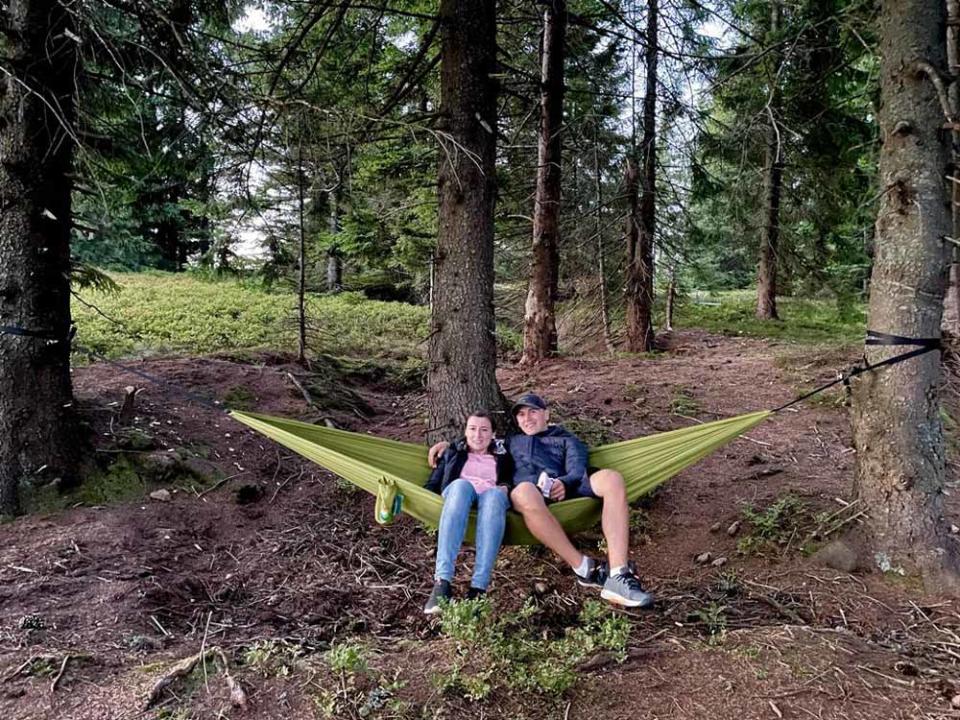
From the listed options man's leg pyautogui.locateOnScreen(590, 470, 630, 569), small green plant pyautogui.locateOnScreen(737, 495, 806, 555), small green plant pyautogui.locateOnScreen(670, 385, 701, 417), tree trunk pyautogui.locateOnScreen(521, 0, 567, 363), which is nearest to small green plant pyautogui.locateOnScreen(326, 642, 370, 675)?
man's leg pyautogui.locateOnScreen(590, 470, 630, 569)

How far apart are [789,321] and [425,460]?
897 centimetres

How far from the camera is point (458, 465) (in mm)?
2773

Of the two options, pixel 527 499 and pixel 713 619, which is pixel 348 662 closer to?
pixel 527 499

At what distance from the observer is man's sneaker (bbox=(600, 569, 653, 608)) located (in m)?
2.19

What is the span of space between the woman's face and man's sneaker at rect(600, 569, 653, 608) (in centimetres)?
80

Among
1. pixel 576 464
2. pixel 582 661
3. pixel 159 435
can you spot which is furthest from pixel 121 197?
pixel 582 661

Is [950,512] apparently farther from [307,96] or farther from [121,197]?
[121,197]

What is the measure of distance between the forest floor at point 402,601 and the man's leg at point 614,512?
0.75 feet

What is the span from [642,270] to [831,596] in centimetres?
531

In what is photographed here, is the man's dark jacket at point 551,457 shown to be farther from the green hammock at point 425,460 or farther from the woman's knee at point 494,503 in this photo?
the woman's knee at point 494,503

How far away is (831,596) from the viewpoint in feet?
7.58

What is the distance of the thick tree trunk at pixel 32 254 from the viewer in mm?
2936

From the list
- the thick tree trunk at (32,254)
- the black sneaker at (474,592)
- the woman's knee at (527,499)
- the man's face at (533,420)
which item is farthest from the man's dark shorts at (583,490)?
the thick tree trunk at (32,254)

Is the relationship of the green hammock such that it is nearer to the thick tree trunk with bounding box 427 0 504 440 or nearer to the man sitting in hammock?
the man sitting in hammock
